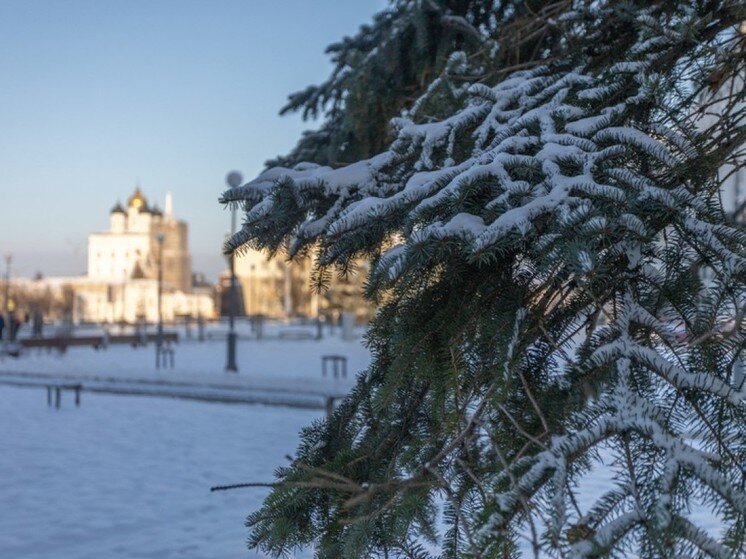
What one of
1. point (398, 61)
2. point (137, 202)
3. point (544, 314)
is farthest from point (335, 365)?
point (137, 202)

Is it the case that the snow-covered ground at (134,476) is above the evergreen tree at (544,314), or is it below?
below

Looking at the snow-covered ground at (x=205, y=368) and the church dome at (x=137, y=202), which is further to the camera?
the church dome at (x=137, y=202)

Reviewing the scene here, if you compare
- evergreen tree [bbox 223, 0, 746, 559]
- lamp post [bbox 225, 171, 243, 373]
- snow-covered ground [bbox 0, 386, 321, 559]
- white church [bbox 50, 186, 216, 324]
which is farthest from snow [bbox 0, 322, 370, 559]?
white church [bbox 50, 186, 216, 324]

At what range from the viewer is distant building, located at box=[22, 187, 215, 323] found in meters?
119

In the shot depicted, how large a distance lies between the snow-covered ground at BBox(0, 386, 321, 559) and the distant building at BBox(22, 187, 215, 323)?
105 meters

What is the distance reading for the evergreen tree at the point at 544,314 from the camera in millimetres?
1750

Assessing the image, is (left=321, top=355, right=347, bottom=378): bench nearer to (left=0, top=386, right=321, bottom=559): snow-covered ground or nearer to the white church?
(left=0, top=386, right=321, bottom=559): snow-covered ground

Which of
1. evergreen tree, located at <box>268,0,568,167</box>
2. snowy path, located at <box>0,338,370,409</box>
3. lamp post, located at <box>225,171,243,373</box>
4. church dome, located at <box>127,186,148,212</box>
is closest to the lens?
evergreen tree, located at <box>268,0,568,167</box>

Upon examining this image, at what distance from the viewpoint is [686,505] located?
1.82m

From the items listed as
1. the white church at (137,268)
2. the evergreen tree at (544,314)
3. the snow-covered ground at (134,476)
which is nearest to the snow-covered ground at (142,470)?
the snow-covered ground at (134,476)

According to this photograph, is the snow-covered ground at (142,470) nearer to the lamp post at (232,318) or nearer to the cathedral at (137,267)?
the lamp post at (232,318)

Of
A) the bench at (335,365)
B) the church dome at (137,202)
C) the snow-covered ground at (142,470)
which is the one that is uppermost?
the church dome at (137,202)

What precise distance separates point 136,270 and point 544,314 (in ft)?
405

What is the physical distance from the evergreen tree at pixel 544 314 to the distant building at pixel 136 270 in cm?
11520
